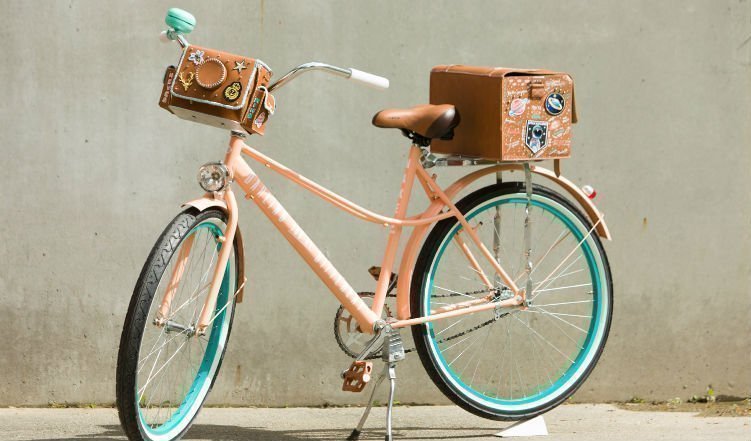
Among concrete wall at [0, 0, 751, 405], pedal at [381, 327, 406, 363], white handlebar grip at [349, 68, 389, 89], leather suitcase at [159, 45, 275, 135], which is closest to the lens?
leather suitcase at [159, 45, 275, 135]

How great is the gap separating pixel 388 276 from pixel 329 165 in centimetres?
92

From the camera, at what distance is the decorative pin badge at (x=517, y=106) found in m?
3.98

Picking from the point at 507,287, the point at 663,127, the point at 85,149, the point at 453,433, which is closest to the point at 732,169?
the point at 663,127

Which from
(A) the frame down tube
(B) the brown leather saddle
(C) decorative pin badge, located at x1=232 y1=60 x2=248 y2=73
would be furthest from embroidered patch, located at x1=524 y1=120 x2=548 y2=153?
(C) decorative pin badge, located at x1=232 y1=60 x2=248 y2=73

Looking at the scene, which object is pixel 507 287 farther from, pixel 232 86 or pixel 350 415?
pixel 232 86

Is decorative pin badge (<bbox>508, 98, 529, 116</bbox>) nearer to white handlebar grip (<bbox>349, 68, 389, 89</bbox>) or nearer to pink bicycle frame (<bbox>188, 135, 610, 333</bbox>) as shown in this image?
pink bicycle frame (<bbox>188, 135, 610, 333</bbox>)

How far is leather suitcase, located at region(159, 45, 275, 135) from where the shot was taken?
352cm

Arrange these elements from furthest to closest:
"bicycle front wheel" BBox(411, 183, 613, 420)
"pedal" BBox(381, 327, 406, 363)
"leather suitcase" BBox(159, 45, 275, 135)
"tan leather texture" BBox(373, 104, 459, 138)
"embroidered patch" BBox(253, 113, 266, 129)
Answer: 1. "bicycle front wheel" BBox(411, 183, 613, 420)
2. "pedal" BBox(381, 327, 406, 363)
3. "tan leather texture" BBox(373, 104, 459, 138)
4. "embroidered patch" BBox(253, 113, 266, 129)
5. "leather suitcase" BBox(159, 45, 275, 135)

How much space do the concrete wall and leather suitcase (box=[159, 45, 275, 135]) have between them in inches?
48.1

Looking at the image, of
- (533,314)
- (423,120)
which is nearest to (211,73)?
(423,120)

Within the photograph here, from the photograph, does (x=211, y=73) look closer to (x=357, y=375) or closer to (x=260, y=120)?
(x=260, y=120)

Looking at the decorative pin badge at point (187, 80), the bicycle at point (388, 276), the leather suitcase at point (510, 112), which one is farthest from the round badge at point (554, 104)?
the decorative pin badge at point (187, 80)

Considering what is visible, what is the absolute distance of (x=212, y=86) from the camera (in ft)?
11.5

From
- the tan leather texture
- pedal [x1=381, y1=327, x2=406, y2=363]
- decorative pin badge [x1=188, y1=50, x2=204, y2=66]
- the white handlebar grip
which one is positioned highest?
decorative pin badge [x1=188, y1=50, x2=204, y2=66]
